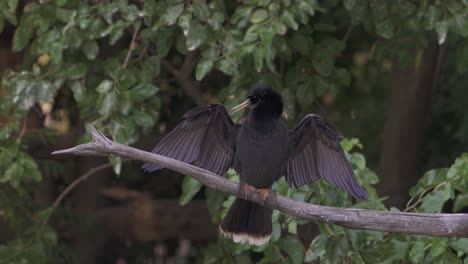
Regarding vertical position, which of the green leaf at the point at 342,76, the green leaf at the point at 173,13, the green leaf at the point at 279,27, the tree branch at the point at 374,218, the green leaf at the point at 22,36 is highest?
the green leaf at the point at 173,13

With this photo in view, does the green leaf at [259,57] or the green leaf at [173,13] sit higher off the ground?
the green leaf at [173,13]

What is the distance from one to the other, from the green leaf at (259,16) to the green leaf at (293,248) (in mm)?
1007

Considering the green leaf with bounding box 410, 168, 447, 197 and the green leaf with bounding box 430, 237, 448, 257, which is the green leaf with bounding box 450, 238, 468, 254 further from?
the green leaf with bounding box 410, 168, 447, 197

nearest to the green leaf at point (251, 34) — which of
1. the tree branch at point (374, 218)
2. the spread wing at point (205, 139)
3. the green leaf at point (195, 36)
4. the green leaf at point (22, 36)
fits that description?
the green leaf at point (195, 36)

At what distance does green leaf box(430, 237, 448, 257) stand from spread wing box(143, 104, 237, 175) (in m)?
0.94

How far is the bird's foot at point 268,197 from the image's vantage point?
12.9 feet

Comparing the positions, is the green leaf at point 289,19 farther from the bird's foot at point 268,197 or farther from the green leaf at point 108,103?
the green leaf at point 108,103

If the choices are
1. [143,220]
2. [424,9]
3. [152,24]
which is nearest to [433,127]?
[143,220]

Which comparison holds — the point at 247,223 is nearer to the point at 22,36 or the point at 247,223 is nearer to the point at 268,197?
the point at 268,197

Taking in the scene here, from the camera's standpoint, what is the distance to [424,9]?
449 cm

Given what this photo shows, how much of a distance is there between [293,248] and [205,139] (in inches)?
26.4

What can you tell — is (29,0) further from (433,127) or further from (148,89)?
(433,127)

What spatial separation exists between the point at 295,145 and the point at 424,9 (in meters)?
0.91

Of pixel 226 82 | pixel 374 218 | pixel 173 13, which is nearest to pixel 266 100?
pixel 173 13
